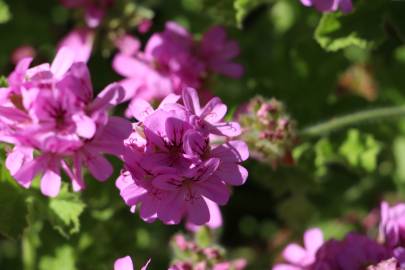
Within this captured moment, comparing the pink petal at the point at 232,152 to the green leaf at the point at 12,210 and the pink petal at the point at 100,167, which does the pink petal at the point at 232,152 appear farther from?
the green leaf at the point at 12,210

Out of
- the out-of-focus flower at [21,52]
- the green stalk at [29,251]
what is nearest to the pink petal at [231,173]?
the green stalk at [29,251]

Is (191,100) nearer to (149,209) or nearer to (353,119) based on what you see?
(149,209)

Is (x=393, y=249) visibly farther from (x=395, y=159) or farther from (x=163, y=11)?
(x=163, y=11)

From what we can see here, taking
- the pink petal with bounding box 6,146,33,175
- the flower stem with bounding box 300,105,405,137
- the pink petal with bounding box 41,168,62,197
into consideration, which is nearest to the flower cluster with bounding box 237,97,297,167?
the flower stem with bounding box 300,105,405,137

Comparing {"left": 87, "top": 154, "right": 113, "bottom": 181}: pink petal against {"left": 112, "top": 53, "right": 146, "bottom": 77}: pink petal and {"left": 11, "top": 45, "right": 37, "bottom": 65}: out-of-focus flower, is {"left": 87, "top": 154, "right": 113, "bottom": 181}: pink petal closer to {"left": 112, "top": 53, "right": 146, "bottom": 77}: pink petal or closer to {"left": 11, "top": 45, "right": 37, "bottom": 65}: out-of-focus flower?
{"left": 112, "top": 53, "right": 146, "bottom": 77}: pink petal

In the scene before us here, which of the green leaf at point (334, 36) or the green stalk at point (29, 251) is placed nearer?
the green leaf at point (334, 36)
